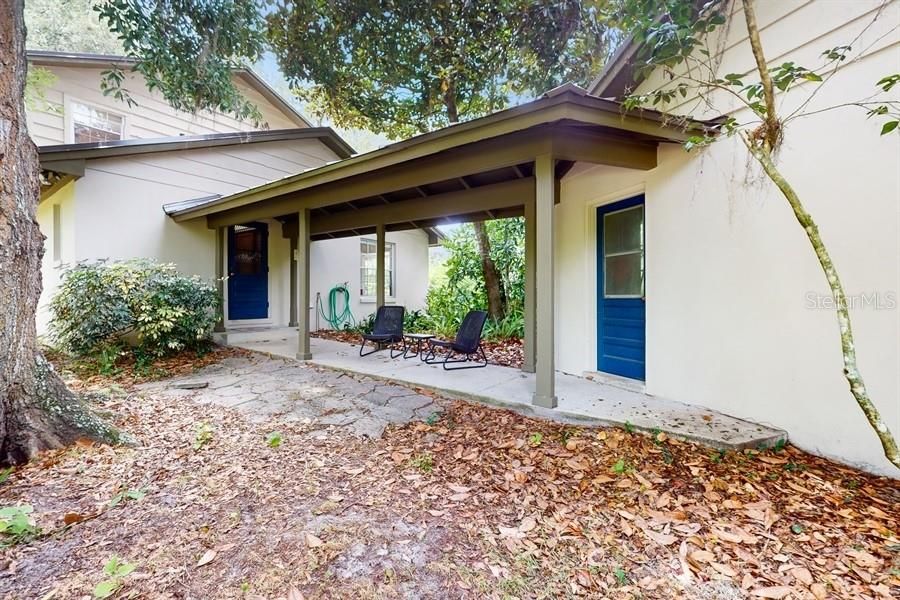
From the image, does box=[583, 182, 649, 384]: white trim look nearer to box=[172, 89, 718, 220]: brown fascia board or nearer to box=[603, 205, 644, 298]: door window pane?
box=[603, 205, 644, 298]: door window pane

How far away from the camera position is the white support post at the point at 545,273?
11.8 ft

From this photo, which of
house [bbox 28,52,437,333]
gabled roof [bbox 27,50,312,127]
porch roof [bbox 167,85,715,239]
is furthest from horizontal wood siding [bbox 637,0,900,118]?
gabled roof [bbox 27,50,312,127]

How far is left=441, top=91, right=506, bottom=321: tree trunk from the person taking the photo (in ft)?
27.5

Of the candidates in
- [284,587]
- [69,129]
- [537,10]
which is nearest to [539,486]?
[284,587]

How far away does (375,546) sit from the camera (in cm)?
204

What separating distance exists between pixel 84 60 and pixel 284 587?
37.6 feet

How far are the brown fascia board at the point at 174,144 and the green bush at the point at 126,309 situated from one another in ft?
5.63

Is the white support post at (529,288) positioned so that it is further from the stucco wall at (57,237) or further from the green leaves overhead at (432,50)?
the stucco wall at (57,237)

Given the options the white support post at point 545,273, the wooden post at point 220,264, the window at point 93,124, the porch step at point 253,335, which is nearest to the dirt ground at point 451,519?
the white support post at point 545,273

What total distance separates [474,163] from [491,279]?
469cm

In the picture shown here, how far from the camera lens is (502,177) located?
532 centimetres

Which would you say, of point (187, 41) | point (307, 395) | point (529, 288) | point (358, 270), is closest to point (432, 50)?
point (187, 41)

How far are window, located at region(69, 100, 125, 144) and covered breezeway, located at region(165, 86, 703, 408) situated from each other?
13.8ft

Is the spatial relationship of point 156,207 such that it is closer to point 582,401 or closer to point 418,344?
point 418,344
